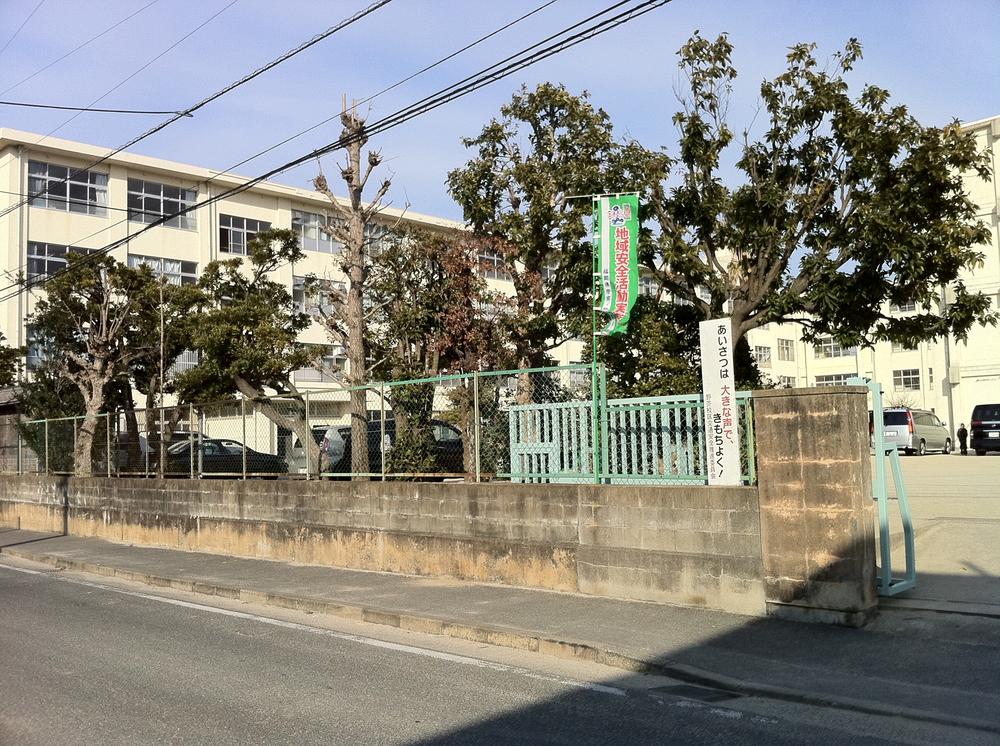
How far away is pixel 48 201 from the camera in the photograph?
37656mm

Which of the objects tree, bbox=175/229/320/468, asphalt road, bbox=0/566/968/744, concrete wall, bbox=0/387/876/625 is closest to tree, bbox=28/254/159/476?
tree, bbox=175/229/320/468

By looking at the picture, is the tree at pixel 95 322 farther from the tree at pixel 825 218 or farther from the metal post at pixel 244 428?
the tree at pixel 825 218

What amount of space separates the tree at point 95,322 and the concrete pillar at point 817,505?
17.0 meters

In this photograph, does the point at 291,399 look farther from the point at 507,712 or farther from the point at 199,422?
the point at 507,712

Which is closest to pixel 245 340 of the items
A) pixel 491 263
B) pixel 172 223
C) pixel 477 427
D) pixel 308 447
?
pixel 491 263

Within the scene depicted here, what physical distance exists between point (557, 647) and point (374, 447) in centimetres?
586

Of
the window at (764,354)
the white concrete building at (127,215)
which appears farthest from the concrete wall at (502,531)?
the window at (764,354)

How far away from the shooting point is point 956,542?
35.6 ft

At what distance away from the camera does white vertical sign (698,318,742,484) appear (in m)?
8.98

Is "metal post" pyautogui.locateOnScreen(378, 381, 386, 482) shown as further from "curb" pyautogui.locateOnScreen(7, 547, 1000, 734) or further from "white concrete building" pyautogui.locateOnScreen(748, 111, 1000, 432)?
"white concrete building" pyautogui.locateOnScreen(748, 111, 1000, 432)

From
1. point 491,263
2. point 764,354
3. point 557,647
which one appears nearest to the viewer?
point 557,647

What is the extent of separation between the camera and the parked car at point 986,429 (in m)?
32.5

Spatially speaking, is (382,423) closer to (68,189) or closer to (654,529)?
(654,529)

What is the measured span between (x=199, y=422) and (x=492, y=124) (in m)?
7.48
